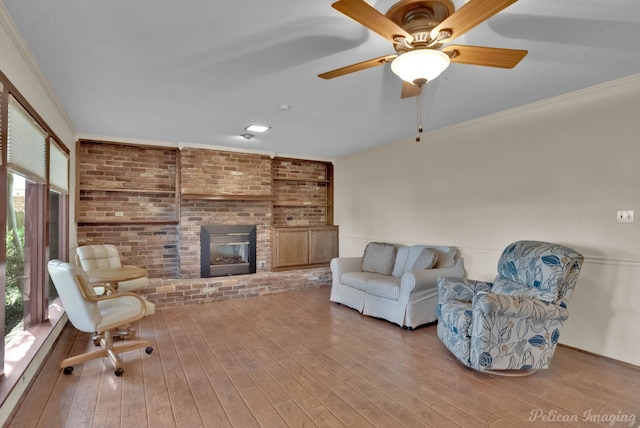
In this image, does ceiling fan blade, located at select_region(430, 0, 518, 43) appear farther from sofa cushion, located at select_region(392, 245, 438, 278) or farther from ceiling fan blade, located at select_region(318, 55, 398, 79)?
sofa cushion, located at select_region(392, 245, 438, 278)

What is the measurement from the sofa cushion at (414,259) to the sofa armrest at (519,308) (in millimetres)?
1386

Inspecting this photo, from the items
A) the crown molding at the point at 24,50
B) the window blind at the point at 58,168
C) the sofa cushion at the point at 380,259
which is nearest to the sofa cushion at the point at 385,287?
the sofa cushion at the point at 380,259

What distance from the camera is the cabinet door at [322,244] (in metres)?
6.17

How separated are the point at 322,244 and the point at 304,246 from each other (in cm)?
39

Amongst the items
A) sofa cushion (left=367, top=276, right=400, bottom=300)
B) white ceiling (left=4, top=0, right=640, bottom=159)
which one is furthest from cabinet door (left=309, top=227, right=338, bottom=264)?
white ceiling (left=4, top=0, right=640, bottom=159)

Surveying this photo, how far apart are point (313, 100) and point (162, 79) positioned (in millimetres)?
1335

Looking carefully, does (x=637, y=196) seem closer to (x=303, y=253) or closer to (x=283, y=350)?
(x=283, y=350)

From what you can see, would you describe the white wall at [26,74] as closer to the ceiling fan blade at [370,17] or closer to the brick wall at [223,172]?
the brick wall at [223,172]

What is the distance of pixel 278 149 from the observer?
5.56 m

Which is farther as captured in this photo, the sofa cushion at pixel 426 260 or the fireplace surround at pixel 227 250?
the fireplace surround at pixel 227 250

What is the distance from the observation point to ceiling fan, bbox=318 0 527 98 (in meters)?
1.53

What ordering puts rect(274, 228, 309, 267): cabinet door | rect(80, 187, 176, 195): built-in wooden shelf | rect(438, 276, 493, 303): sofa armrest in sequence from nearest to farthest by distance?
rect(438, 276, 493, 303): sofa armrest
rect(80, 187, 176, 195): built-in wooden shelf
rect(274, 228, 309, 267): cabinet door

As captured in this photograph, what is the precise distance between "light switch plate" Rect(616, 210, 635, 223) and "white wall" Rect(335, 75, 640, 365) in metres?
0.03

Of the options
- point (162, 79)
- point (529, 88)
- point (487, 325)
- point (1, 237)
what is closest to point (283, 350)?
point (487, 325)
